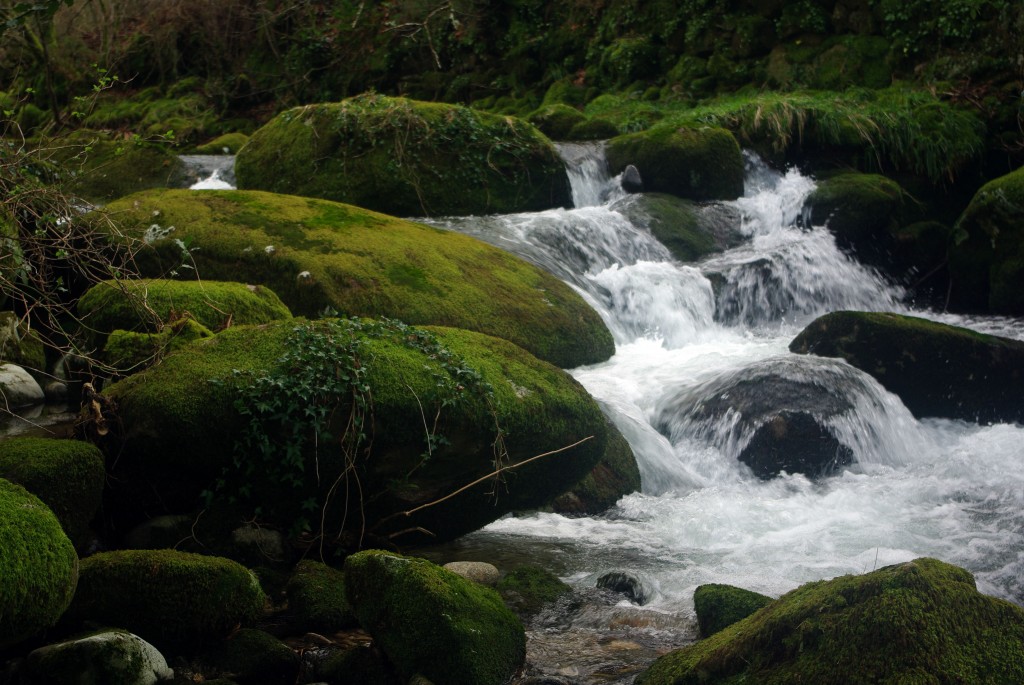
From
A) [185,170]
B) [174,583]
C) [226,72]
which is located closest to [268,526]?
[174,583]

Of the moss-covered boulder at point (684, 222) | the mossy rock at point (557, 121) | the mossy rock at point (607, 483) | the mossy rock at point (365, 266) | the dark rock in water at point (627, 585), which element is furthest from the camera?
the mossy rock at point (557, 121)

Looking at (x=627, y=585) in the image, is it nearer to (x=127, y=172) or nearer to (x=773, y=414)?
(x=773, y=414)

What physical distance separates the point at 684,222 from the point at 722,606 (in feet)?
29.0

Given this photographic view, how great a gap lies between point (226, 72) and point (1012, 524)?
867 inches

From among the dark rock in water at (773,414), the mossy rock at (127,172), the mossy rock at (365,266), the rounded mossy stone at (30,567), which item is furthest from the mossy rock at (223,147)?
the rounded mossy stone at (30,567)

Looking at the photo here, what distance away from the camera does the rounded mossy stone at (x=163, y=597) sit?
13.4ft

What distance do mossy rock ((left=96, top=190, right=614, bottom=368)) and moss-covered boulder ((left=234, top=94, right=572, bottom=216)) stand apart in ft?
5.60

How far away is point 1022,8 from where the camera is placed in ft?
48.6

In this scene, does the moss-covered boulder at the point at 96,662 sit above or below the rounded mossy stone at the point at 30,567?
below

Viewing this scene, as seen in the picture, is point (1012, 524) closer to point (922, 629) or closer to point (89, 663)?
point (922, 629)

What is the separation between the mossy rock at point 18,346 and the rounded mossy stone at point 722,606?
4.28m

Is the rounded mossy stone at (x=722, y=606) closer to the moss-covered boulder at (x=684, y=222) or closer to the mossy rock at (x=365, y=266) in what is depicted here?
the mossy rock at (x=365, y=266)

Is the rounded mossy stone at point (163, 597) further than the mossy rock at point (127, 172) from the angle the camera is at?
No

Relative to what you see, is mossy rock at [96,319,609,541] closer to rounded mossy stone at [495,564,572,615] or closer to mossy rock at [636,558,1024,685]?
rounded mossy stone at [495,564,572,615]
